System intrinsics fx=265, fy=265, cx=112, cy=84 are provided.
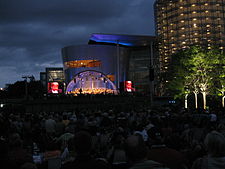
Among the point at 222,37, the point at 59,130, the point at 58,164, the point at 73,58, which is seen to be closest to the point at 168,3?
the point at 222,37

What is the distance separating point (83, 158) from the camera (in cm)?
325

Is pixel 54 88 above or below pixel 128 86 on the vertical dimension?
below

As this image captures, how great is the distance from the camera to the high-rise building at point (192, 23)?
70.6 m

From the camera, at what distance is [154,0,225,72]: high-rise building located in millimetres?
70562

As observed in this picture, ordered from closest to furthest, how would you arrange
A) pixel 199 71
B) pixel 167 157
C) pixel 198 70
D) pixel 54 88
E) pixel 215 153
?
pixel 215 153 < pixel 167 157 < pixel 198 70 < pixel 199 71 < pixel 54 88

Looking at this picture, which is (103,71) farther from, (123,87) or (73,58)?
(123,87)

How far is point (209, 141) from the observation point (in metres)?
3.58

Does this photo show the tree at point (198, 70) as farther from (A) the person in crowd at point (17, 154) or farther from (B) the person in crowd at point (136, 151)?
(B) the person in crowd at point (136, 151)

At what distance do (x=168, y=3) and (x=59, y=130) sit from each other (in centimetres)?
7166

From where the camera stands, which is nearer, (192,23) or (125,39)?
(192,23)

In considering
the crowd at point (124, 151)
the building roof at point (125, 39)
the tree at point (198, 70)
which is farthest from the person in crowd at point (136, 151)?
the building roof at point (125, 39)

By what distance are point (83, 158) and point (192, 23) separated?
7502cm

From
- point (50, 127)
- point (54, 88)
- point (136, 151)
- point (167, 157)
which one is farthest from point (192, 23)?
point (136, 151)

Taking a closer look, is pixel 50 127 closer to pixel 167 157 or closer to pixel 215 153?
pixel 167 157
